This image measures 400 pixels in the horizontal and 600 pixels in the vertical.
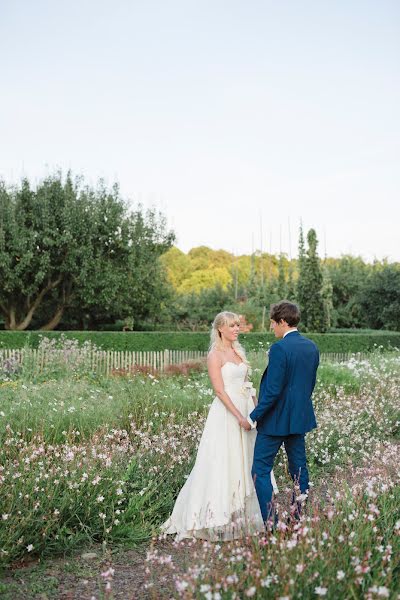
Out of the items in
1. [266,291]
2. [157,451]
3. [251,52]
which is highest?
[251,52]

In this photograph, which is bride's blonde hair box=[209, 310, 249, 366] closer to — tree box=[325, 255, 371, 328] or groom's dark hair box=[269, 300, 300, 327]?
groom's dark hair box=[269, 300, 300, 327]

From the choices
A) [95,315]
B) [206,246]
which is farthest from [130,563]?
[206,246]

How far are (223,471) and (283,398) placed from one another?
32.9 inches

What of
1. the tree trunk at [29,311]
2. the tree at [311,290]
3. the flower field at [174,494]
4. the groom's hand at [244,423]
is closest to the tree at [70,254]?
the tree trunk at [29,311]

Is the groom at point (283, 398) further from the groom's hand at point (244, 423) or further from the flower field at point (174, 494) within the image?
the flower field at point (174, 494)

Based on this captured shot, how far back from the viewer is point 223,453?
4605 mm

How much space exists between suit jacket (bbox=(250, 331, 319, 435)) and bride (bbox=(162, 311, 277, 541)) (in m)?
0.38

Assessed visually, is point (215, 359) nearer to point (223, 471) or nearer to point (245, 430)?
point (245, 430)

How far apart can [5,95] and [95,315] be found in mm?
16524

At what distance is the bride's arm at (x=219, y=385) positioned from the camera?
4.55 metres

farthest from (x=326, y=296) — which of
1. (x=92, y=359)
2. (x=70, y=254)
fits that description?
(x=92, y=359)

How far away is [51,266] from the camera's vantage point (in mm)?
25734

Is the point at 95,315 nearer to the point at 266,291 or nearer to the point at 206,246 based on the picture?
the point at 266,291

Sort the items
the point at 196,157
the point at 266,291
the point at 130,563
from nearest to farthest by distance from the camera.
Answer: the point at 130,563
the point at 196,157
the point at 266,291
